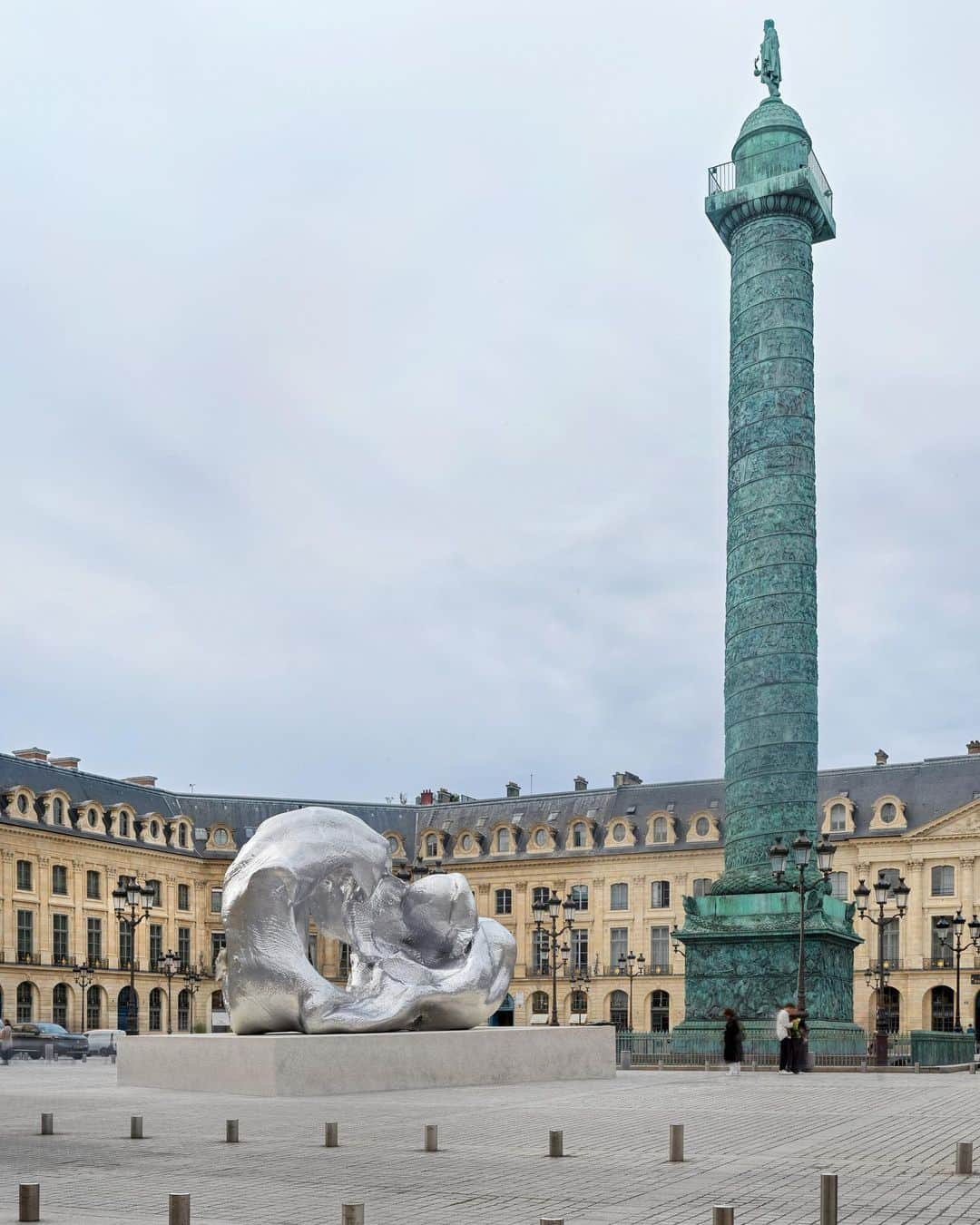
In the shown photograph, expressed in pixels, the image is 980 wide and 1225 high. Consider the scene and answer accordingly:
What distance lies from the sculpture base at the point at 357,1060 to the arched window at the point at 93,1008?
4758 centimetres

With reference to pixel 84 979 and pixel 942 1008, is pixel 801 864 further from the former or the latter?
pixel 84 979

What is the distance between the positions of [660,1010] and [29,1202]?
66.1 m

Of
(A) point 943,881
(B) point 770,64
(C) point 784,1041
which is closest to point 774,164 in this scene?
(B) point 770,64

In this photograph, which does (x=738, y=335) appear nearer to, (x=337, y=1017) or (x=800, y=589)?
(x=800, y=589)

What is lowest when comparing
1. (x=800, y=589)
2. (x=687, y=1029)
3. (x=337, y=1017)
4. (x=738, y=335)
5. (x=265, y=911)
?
(x=687, y=1029)

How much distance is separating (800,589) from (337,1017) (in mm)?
16918

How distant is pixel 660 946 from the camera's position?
73375 mm

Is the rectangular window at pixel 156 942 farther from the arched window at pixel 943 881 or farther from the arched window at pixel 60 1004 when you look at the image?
the arched window at pixel 943 881

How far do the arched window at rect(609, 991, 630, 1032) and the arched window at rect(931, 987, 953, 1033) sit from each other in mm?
13708

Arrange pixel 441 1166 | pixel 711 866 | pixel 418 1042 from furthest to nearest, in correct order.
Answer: pixel 711 866, pixel 418 1042, pixel 441 1166

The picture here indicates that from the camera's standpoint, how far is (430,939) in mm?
22844

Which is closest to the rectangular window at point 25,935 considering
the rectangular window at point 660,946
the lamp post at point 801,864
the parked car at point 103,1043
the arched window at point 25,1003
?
the arched window at point 25,1003

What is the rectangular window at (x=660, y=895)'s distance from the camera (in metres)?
73.1

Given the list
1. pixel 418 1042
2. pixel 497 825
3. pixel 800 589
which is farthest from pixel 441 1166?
pixel 497 825
